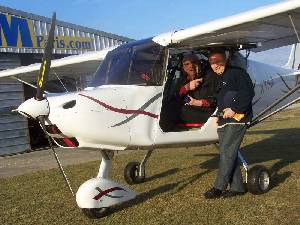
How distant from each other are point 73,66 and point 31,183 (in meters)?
2.96

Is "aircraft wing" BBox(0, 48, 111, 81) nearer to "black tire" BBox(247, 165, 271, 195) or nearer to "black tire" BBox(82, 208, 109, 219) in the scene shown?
"black tire" BBox(82, 208, 109, 219)

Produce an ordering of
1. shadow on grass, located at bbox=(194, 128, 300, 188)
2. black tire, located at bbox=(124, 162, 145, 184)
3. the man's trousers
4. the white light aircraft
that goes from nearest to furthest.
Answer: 1. the white light aircraft
2. the man's trousers
3. shadow on grass, located at bbox=(194, 128, 300, 188)
4. black tire, located at bbox=(124, 162, 145, 184)

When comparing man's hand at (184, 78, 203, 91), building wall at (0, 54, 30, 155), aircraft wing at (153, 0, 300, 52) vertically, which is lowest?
building wall at (0, 54, 30, 155)

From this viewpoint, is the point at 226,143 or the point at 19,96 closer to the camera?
the point at 226,143

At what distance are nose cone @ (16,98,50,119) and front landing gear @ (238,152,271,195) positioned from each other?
10.5ft

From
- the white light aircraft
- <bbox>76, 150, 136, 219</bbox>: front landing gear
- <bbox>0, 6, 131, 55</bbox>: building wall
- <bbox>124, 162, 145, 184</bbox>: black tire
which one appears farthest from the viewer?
<bbox>0, 6, 131, 55</bbox>: building wall

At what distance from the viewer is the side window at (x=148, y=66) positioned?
621 centimetres

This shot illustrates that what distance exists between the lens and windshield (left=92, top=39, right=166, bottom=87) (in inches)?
243

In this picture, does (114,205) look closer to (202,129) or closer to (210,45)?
(202,129)

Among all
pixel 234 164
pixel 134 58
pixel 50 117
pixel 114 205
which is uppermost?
pixel 134 58

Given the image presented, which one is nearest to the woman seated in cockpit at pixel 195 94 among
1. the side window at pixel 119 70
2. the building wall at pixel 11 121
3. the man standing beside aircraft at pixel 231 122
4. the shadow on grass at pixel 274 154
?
the man standing beside aircraft at pixel 231 122

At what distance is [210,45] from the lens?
710 centimetres

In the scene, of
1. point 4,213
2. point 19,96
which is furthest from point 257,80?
point 19,96

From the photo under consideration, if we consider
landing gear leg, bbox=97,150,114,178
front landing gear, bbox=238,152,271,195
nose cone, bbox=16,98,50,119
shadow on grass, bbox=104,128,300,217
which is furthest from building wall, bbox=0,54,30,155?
front landing gear, bbox=238,152,271,195
